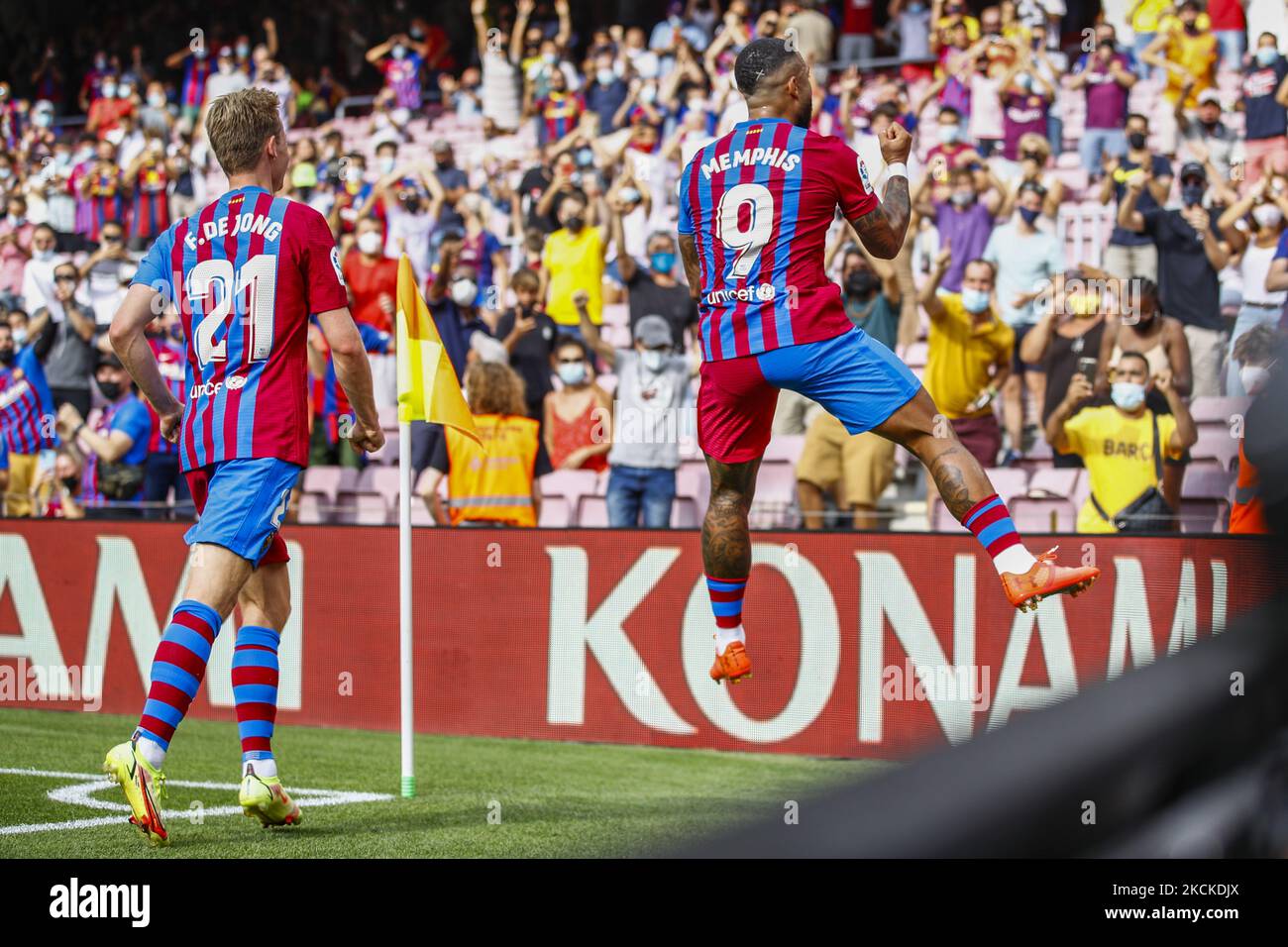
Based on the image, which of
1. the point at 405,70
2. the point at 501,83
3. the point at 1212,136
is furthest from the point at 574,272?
the point at 405,70

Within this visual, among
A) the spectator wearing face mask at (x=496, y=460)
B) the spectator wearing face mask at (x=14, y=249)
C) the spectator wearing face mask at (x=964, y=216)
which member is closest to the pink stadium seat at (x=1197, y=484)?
the spectator wearing face mask at (x=964, y=216)

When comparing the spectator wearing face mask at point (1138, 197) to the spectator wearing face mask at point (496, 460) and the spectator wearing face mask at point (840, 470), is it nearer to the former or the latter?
the spectator wearing face mask at point (840, 470)

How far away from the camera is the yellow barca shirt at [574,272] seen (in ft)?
44.9

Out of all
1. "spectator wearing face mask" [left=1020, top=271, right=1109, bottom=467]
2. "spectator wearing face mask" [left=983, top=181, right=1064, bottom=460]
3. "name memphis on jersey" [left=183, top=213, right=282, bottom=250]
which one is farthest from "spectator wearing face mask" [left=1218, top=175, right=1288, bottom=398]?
"name memphis on jersey" [left=183, top=213, right=282, bottom=250]

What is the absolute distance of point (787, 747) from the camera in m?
9.02

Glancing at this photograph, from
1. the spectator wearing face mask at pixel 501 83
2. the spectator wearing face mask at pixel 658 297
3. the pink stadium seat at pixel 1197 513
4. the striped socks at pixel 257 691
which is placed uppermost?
the spectator wearing face mask at pixel 501 83

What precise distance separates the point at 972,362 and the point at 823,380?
199 inches

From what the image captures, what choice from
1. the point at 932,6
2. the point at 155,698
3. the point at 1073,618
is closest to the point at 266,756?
the point at 155,698

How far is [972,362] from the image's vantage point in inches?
424

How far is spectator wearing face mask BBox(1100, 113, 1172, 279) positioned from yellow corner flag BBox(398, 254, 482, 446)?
670cm

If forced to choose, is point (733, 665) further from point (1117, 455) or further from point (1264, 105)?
point (1264, 105)

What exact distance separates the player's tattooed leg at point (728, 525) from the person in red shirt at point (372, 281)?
25.6 feet

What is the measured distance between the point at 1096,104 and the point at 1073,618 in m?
7.87
